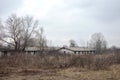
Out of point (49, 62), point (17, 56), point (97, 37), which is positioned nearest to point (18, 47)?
point (17, 56)

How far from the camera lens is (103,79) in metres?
13.1

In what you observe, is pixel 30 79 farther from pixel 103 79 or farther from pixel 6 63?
pixel 6 63

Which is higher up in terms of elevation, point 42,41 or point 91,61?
point 42,41

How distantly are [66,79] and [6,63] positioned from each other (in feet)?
41.2

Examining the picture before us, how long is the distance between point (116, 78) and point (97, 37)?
85.8m

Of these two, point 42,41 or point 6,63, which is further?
point 42,41

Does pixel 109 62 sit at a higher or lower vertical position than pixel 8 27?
lower

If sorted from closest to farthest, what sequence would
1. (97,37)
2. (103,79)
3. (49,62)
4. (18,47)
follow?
(103,79) < (49,62) < (18,47) < (97,37)

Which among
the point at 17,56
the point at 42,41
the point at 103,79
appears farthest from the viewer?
the point at 42,41

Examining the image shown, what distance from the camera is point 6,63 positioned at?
23859mm

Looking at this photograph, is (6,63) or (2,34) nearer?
(6,63)

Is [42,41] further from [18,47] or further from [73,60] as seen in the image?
[73,60]

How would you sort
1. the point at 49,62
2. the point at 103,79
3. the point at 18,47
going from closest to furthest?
the point at 103,79 < the point at 49,62 < the point at 18,47

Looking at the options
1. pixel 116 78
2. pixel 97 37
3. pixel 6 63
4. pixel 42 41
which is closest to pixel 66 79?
pixel 116 78
